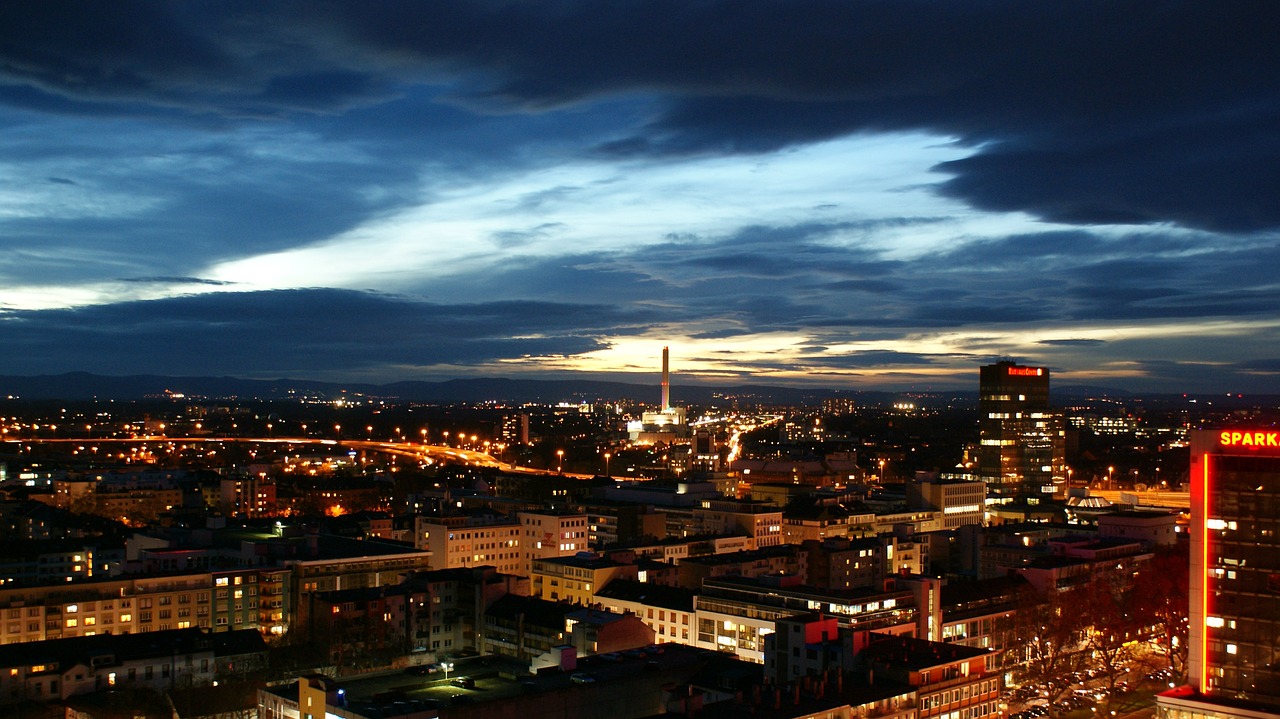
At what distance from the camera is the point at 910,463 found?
126 metres

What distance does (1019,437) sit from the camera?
312ft

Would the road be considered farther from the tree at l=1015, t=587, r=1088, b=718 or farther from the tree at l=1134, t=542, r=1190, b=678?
the tree at l=1134, t=542, r=1190, b=678

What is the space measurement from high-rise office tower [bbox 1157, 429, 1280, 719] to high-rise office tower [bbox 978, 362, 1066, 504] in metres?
65.7

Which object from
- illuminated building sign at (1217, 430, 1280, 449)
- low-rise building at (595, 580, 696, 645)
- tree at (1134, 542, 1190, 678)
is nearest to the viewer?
illuminated building sign at (1217, 430, 1280, 449)

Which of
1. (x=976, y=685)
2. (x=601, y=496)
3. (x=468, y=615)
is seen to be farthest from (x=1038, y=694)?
(x=601, y=496)

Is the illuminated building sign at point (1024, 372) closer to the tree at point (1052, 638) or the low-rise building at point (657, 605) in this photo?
the tree at point (1052, 638)

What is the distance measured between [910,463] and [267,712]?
105790 mm

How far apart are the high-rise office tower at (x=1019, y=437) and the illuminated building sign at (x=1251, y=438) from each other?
66234 mm

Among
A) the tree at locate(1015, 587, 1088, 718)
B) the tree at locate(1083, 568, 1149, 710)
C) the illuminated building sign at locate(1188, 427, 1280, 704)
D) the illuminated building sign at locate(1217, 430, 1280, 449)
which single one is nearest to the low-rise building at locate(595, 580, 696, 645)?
the tree at locate(1015, 587, 1088, 718)

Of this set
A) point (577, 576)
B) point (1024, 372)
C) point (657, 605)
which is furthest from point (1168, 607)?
point (1024, 372)

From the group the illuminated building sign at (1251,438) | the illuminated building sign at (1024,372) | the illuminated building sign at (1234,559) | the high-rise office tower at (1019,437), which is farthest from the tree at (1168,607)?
the illuminated building sign at (1024,372)

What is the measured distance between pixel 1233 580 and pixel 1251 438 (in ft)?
12.5

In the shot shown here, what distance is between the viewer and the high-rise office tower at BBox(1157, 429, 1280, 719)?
2825 centimetres

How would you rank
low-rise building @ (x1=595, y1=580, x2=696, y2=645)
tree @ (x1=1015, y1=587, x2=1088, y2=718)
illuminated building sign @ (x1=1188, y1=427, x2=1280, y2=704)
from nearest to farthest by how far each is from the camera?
illuminated building sign @ (x1=1188, y1=427, x2=1280, y2=704) < tree @ (x1=1015, y1=587, x2=1088, y2=718) < low-rise building @ (x1=595, y1=580, x2=696, y2=645)
